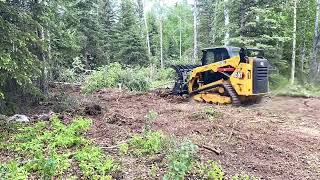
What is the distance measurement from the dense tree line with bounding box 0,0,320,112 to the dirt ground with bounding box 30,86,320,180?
240 cm

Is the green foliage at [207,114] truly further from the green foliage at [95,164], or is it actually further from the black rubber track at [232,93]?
the green foliage at [95,164]

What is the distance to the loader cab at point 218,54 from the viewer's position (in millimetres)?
12008

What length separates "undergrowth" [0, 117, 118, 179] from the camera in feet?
16.3

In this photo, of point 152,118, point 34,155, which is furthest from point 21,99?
point 34,155

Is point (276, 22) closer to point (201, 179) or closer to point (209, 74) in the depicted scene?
point (209, 74)

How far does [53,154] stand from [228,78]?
24.0 ft

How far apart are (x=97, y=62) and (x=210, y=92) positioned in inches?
682

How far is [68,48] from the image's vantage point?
15117 millimetres

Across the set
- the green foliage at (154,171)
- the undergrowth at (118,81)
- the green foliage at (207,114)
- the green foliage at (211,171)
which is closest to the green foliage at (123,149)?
the green foliage at (154,171)

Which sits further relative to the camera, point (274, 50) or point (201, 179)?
point (274, 50)

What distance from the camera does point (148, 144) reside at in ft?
20.4

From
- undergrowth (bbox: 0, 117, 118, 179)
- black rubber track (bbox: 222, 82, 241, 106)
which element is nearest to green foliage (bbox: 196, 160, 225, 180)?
undergrowth (bbox: 0, 117, 118, 179)

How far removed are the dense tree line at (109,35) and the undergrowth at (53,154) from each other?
3.49 feet

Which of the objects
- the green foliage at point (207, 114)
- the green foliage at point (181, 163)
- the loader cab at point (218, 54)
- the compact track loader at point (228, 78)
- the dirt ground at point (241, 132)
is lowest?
the dirt ground at point (241, 132)
